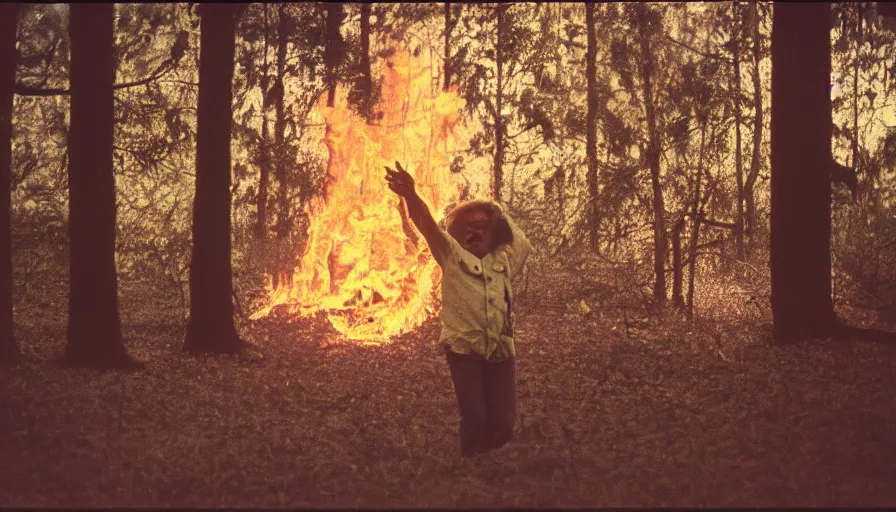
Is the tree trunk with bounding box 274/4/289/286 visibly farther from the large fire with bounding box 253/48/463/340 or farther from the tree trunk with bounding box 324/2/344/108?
the large fire with bounding box 253/48/463/340

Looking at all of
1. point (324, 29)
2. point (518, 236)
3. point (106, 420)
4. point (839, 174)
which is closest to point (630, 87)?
point (839, 174)

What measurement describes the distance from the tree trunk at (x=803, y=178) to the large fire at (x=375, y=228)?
550 cm

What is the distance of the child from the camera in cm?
727

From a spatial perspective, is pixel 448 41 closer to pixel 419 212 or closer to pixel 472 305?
pixel 419 212

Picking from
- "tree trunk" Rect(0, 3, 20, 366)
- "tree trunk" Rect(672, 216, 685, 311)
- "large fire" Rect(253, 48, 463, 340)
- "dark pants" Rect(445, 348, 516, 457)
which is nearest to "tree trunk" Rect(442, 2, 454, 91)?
"large fire" Rect(253, 48, 463, 340)

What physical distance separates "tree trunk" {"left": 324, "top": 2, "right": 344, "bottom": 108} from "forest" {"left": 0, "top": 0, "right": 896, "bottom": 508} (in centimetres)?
6

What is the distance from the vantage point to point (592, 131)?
20047 mm

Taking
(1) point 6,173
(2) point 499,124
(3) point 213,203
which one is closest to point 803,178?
(3) point 213,203

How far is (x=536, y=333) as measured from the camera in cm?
1497

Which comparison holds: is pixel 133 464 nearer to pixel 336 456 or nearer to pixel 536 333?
pixel 336 456

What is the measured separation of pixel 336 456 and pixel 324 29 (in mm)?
13315

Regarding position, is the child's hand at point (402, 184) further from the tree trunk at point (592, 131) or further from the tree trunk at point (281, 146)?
the tree trunk at point (281, 146)

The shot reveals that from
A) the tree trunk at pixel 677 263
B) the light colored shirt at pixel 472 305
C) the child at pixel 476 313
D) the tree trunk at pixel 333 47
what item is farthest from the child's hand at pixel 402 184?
the tree trunk at pixel 333 47

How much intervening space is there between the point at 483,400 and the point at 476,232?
4.33ft
